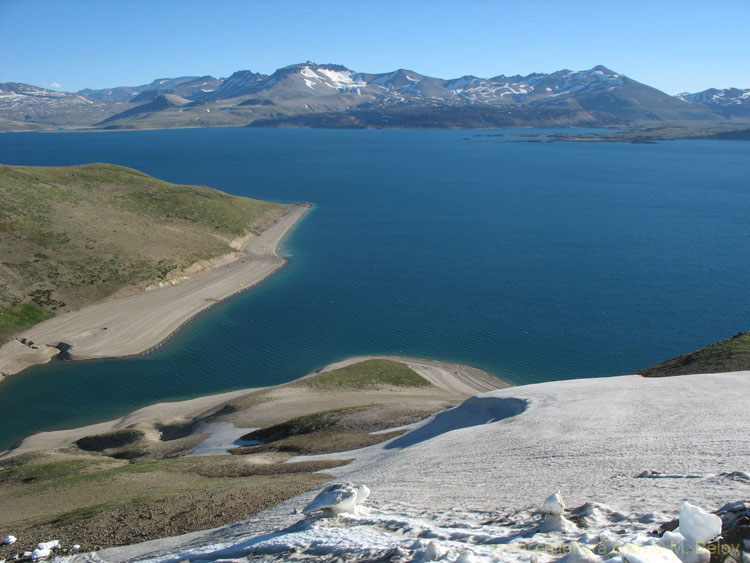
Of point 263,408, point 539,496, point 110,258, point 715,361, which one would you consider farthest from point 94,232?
point 539,496

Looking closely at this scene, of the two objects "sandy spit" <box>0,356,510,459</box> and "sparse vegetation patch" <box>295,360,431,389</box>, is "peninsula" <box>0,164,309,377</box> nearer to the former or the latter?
"sandy spit" <box>0,356,510,459</box>

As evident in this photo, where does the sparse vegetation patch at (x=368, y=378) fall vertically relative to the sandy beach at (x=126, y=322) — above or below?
below

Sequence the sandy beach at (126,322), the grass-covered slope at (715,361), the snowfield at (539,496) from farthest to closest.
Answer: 1. the sandy beach at (126,322)
2. the grass-covered slope at (715,361)
3. the snowfield at (539,496)

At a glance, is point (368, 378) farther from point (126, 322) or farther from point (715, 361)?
point (126, 322)

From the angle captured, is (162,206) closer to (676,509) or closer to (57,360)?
(57,360)

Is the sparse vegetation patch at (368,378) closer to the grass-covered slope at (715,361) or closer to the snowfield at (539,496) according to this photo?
the grass-covered slope at (715,361)

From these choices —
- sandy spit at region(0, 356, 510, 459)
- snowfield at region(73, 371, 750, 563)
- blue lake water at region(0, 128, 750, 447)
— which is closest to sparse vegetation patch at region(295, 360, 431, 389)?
sandy spit at region(0, 356, 510, 459)

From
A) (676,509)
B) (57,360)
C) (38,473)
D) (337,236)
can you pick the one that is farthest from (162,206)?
(676,509)

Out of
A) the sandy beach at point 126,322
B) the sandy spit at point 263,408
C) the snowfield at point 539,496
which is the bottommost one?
the sandy spit at point 263,408

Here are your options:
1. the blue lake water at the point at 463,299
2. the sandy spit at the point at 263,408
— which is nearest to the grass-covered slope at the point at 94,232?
the blue lake water at the point at 463,299
